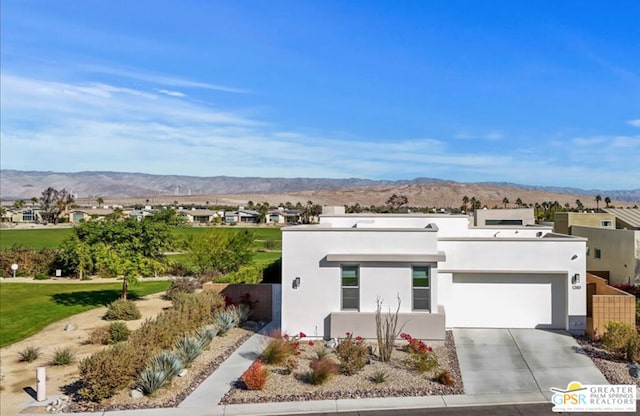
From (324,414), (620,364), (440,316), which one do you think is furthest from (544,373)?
(324,414)

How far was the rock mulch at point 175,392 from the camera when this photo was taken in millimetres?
11805

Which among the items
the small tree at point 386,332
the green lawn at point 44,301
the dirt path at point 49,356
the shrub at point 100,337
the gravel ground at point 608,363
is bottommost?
the green lawn at point 44,301

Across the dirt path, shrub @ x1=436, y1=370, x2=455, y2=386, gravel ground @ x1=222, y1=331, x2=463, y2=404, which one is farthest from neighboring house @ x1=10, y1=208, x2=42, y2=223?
shrub @ x1=436, y1=370, x2=455, y2=386

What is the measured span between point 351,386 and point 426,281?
540 centimetres

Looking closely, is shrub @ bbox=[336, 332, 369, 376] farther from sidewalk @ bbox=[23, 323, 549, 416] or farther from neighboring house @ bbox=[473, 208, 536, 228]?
neighboring house @ bbox=[473, 208, 536, 228]

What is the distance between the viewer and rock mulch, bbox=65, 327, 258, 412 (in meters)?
11.8

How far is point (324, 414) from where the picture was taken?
444 inches

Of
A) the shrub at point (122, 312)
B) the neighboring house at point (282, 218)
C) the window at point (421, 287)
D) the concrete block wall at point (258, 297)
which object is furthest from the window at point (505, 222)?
the neighboring house at point (282, 218)

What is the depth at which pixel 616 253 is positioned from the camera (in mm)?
25672

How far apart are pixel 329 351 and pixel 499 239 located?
279 inches

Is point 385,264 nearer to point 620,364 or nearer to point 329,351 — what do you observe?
point 329,351

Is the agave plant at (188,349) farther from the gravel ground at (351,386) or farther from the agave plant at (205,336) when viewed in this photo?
the gravel ground at (351,386)

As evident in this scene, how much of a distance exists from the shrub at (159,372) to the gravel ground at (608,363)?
10666 millimetres

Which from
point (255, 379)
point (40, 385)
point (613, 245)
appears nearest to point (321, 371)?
point (255, 379)
